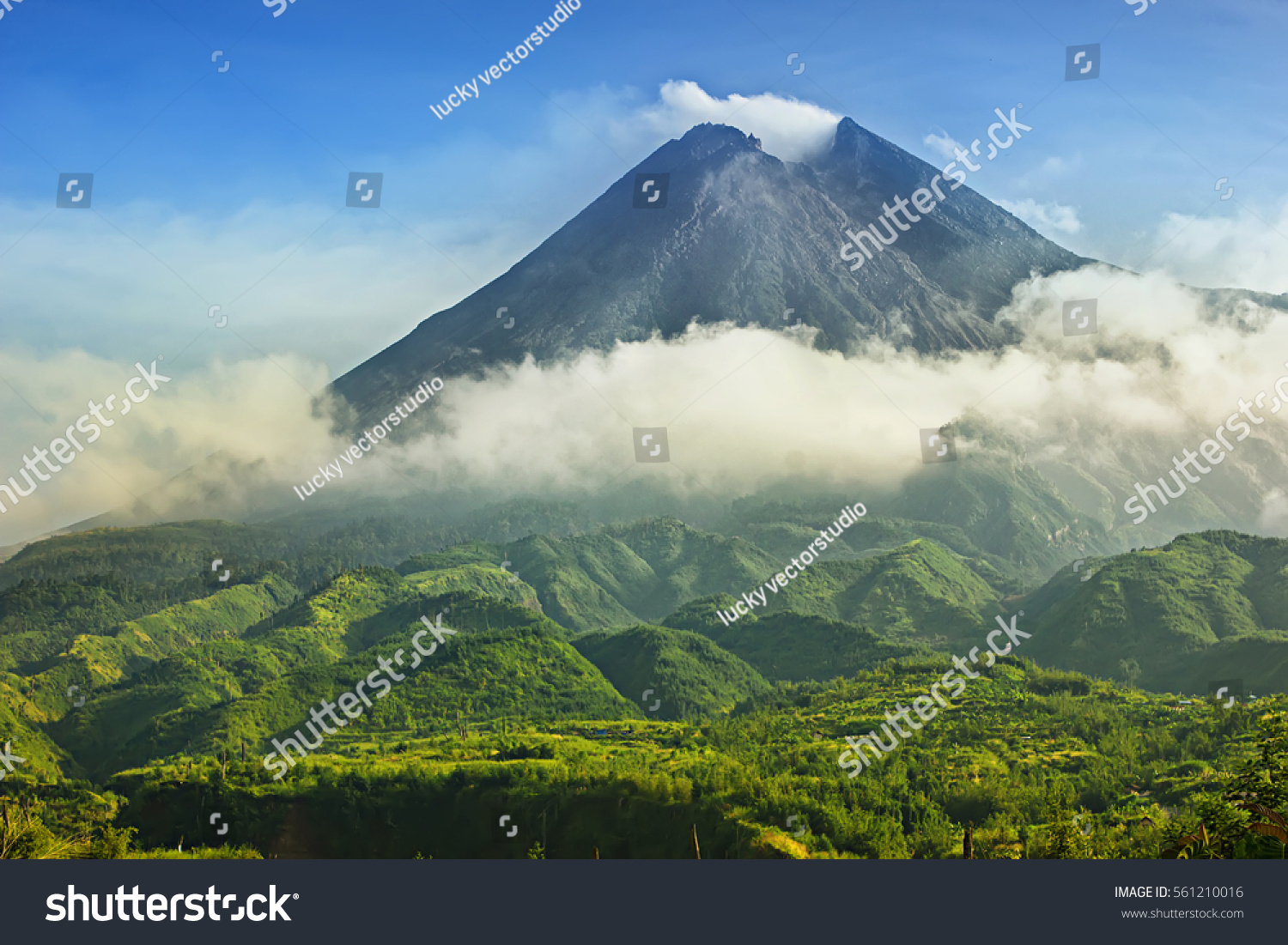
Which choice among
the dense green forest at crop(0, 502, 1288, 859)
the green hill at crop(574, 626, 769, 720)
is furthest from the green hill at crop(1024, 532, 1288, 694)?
the green hill at crop(574, 626, 769, 720)

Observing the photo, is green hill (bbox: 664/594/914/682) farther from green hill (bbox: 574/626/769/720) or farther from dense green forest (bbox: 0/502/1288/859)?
green hill (bbox: 574/626/769/720)

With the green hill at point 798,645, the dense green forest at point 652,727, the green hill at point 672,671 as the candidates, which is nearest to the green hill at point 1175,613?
the dense green forest at point 652,727

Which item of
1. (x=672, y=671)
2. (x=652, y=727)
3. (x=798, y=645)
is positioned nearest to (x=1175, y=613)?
(x=798, y=645)

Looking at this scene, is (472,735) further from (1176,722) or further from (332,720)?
(1176,722)

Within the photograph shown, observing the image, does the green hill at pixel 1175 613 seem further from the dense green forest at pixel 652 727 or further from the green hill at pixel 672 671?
the green hill at pixel 672 671

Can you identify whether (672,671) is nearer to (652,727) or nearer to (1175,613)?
(652,727)

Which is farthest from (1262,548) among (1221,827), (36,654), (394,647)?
(36,654)
